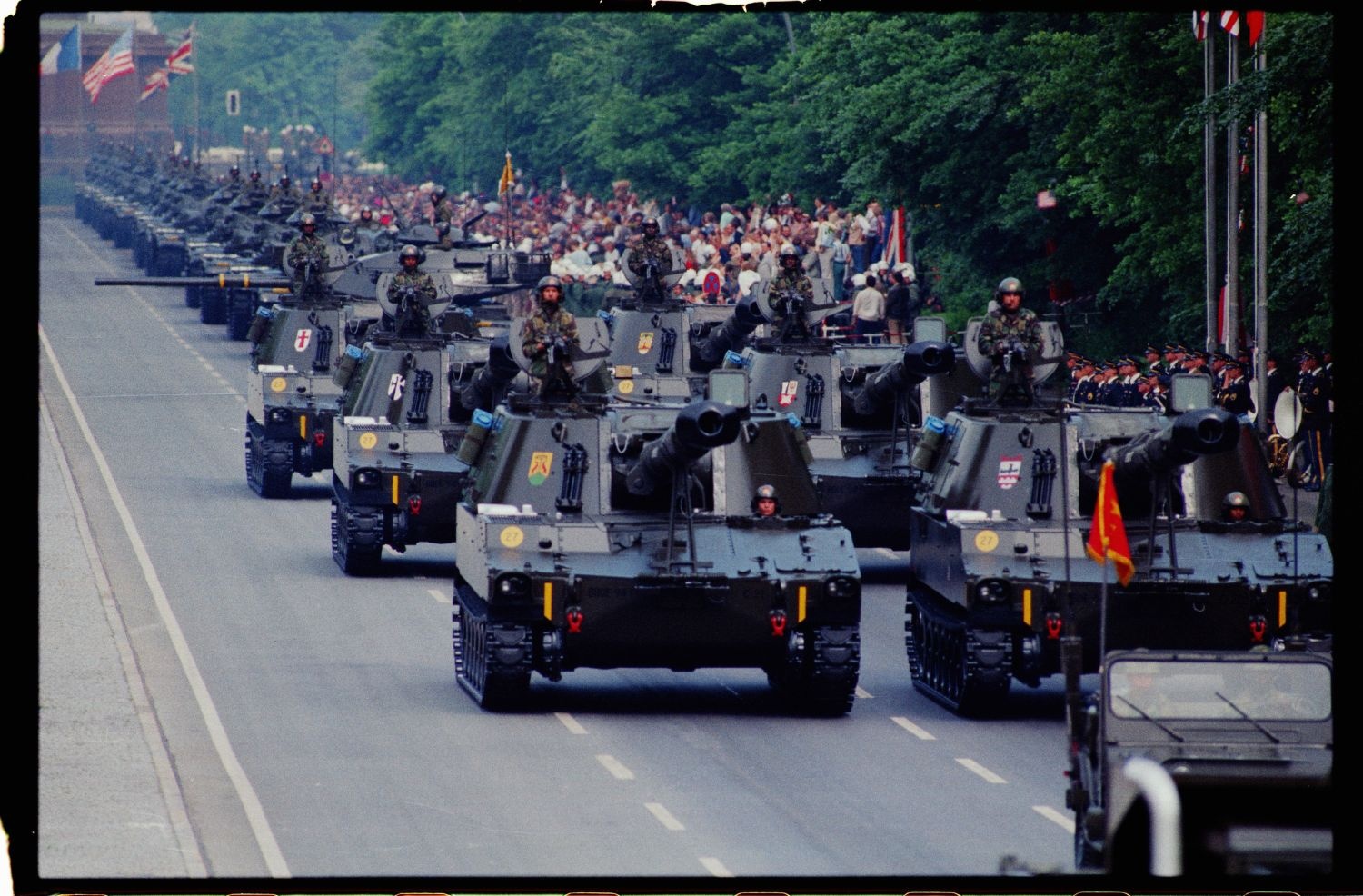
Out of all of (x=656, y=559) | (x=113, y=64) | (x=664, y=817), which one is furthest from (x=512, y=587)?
(x=113, y=64)

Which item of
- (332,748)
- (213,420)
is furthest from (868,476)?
(213,420)

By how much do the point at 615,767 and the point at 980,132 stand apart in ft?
81.4

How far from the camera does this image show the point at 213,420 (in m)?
44.4

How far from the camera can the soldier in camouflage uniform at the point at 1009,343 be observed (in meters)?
23.1

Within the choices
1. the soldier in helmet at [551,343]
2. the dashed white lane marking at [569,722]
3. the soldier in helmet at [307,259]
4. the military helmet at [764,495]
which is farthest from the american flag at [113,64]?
the dashed white lane marking at [569,722]

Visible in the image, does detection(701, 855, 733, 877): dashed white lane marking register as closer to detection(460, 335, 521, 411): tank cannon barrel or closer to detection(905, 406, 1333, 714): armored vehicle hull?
detection(905, 406, 1333, 714): armored vehicle hull

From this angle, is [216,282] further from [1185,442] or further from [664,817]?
[664,817]

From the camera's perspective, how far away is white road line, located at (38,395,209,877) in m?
16.6

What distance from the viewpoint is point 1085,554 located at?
71.4 ft

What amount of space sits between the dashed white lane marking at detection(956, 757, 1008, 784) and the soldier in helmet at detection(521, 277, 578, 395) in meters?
4.78

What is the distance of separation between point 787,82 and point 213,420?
15.8 meters

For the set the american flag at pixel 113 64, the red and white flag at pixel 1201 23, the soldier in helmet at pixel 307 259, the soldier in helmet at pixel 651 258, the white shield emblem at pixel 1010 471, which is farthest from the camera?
the american flag at pixel 113 64

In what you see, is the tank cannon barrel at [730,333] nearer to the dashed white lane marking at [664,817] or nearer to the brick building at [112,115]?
the dashed white lane marking at [664,817]

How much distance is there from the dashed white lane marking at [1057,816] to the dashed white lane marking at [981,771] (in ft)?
2.86
